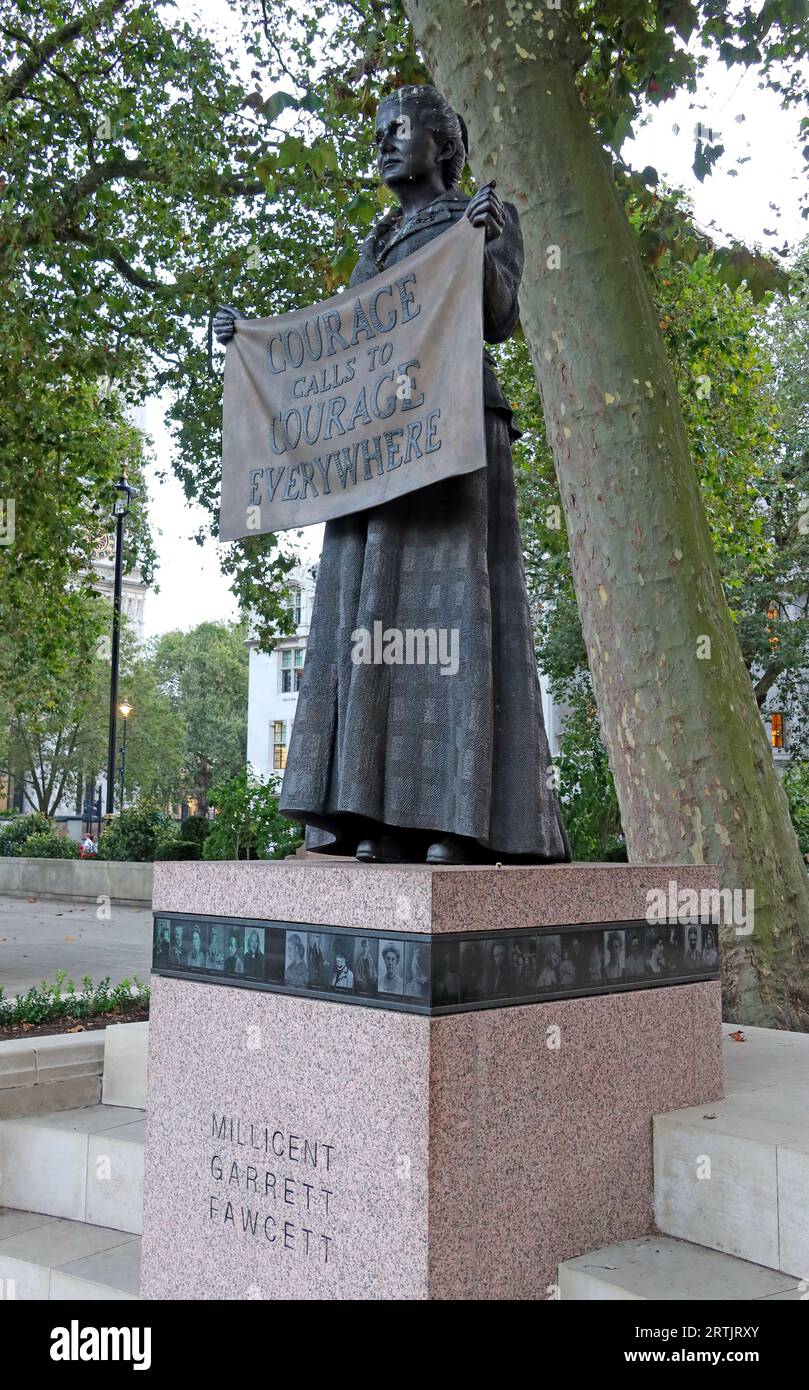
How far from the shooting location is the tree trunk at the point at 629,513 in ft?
19.9

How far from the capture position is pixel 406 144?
3.61 metres

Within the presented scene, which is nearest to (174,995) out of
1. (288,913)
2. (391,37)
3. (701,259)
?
(288,913)

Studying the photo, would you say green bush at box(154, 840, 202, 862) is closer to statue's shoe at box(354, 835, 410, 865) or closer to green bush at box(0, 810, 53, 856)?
green bush at box(0, 810, 53, 856)

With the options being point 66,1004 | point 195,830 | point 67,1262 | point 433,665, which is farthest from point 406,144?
point 195,830

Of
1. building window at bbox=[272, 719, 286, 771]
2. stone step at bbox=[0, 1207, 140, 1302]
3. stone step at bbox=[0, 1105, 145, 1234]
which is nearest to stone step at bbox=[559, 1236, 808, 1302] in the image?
stone step at bbox=[0, 1207, 140, 1302]

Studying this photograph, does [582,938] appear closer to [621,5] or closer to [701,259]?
[621,5]

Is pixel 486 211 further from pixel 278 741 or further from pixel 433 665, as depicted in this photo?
pixel 278 741

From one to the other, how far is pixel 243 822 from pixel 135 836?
634cm

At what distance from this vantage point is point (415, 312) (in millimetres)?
3443

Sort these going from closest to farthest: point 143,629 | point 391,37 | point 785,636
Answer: point 391,37 < point 785,636 < point 143,629

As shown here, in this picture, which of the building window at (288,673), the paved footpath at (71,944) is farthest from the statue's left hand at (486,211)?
the building window at (288,673)

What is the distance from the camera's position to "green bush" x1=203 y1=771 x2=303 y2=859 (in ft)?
47.5

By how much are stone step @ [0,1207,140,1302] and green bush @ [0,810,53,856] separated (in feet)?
75.7

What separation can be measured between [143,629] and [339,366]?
100 meters
